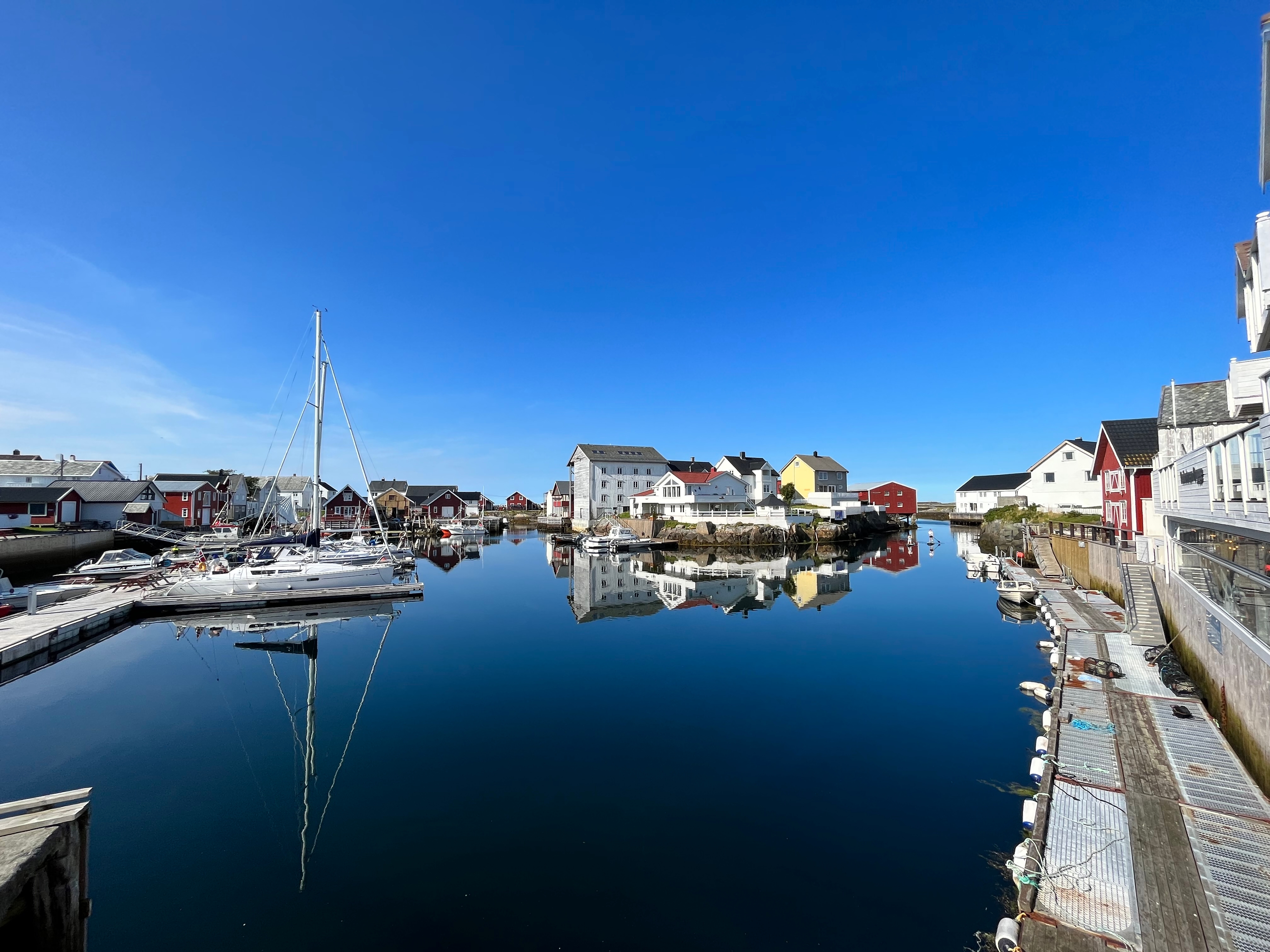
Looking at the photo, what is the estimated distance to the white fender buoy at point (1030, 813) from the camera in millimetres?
8578

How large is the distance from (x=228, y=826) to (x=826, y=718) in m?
13.4

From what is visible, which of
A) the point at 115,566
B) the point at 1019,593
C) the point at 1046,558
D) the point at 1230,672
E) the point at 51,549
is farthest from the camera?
the point at 51,549

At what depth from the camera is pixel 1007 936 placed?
5816mm

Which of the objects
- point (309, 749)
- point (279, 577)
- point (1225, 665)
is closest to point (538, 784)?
point (309, 749)

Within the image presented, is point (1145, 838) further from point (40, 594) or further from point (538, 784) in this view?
point (40, 594)

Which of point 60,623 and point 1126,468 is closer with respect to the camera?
point 60,623

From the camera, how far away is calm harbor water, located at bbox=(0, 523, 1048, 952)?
24.6ft

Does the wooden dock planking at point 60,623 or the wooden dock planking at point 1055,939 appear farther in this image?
the wooden dock planking at point 60,623

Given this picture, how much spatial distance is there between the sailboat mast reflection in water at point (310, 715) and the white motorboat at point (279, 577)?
4.10 m

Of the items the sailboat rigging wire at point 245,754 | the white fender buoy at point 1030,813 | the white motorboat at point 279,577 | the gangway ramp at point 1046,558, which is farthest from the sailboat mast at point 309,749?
the gangway ramp at point 1046,558

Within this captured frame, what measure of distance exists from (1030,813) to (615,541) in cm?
5636

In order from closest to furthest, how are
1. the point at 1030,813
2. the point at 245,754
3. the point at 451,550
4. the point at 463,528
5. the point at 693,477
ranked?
the point at 1030,813, the point at 245,754, the point at 451,550, the point at 693,477, the point at 463,528

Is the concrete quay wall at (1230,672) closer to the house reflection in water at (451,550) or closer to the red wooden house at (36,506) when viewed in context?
the house reflection in water at (451,550)

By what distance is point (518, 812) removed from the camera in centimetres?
1009
